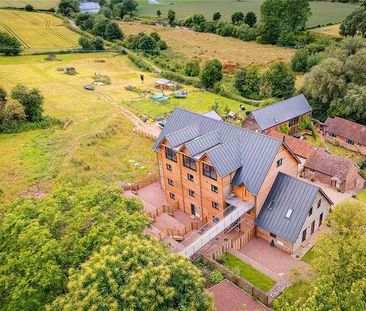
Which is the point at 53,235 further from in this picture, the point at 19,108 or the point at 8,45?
the point at 8,45

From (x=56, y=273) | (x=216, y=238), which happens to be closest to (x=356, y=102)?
(x=216, y=238)

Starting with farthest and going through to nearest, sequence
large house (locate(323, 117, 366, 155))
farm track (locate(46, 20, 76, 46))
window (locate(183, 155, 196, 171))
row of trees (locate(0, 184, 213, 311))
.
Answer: farm track (locate(46, 20, 76, 46))
large house (locate(323, 117, 366, 155))
window (locate(183, 155, 196, 171))
row of trees (locate(0, 184, 213, 311))

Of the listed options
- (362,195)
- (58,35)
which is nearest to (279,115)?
(362,195)

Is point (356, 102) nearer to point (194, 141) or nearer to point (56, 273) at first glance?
point (194, 141)

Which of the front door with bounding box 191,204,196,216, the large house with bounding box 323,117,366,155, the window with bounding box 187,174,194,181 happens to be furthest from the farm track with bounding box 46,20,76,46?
the front door with bounding box 191,204,196,216

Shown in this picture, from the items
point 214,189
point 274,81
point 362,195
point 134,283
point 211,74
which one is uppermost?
point 134,283

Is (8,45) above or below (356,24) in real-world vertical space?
below

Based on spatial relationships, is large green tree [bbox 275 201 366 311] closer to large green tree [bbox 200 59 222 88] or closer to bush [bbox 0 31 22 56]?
large green tree [bbox 200 59 222 88]
